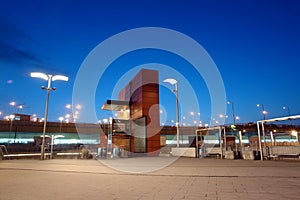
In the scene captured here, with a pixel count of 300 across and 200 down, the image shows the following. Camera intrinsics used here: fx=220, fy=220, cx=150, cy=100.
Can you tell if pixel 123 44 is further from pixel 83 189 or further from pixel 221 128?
pixel 83 189

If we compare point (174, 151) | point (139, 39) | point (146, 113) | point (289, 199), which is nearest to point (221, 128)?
point (174, 151)

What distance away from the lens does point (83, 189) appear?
564 cm

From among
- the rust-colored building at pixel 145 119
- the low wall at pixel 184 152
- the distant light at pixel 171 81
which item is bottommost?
the low wall at pixel 184 152

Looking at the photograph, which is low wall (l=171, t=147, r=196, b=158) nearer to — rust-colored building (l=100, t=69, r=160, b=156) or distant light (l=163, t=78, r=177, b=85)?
rust-colored building (l=100, t=69, r=160, b=156)

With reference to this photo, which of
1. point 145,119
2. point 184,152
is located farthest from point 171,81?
point 184,152

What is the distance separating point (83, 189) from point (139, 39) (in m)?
12.9

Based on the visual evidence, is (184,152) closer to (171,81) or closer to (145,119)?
(145,119)

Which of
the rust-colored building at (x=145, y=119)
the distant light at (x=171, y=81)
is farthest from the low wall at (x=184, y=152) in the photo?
the distant light at (x=171, y=81)

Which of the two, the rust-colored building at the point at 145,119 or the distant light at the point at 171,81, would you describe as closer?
the distant light at the point at 171,81

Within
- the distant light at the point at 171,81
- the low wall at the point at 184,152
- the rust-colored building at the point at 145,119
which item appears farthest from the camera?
the rust-colored building at the point at 145,119

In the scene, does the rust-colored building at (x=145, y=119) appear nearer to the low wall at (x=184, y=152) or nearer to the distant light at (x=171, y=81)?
the low wall at (x=184, y=152)

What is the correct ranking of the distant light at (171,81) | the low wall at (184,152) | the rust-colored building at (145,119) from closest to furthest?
the low wall at (184,152)
the distant light at (171,81)
the rust-colored building at (145,119)

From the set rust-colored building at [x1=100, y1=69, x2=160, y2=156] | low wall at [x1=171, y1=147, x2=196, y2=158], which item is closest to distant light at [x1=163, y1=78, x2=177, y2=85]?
rust-colored building at [x1=100, y1=69, x2=160, y2=156]

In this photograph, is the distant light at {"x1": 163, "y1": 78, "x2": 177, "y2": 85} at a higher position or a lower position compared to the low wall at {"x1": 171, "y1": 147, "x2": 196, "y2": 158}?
higher
